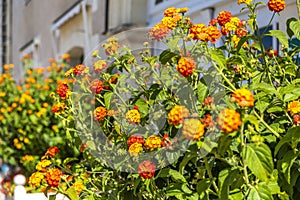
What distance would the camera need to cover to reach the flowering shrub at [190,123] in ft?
4.99

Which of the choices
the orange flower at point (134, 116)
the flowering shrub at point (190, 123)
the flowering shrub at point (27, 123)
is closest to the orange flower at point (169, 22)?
the flowering shrub at point (190, 123)

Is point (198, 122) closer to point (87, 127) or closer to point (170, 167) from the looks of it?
point (170, 167)

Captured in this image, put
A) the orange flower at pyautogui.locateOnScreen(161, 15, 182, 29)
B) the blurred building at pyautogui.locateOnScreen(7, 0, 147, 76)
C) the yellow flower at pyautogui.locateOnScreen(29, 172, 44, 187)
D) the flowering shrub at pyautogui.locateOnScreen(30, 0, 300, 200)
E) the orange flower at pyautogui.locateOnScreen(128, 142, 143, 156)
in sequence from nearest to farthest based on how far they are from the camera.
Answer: the flowering shrub at pyautogui.locateOnScreen(30, 0, 300, 200) < the orange flower at pyautogui.locateOnScreen(128, 142, 143, 156) < the orange flower at pyautogui.locateOnScreen(161, 15, 182, 29) < the yellow flower at pyautogui.locateOnScreen(29, 172, 44, 187) < the blurred building at pyautogui.locateOnScreen(7, 0, 147, 76)

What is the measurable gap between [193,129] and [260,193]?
0.29 metres

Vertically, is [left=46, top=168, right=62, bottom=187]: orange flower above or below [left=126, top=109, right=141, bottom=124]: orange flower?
below

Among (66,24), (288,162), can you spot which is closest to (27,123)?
(66,24)

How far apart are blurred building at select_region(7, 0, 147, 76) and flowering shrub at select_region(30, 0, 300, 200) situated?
4.40 m

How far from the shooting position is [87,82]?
2.39 m

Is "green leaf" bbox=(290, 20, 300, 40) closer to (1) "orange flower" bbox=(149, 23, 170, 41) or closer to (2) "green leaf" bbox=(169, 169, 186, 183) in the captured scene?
(1) "orange flower" bbox=(149, 23, 170, 41)

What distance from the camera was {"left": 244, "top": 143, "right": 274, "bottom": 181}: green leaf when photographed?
142 cm

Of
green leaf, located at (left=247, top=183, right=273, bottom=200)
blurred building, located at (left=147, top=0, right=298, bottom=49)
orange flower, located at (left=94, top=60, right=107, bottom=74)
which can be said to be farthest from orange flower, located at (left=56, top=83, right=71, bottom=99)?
blurred building, located at (left=147, top=0, right=298, bottom=49)

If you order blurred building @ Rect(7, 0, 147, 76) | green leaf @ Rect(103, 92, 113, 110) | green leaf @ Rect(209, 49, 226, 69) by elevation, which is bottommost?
green leaf @ Rect(103, 92, 113, 110)

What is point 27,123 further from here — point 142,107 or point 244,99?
point 244,99

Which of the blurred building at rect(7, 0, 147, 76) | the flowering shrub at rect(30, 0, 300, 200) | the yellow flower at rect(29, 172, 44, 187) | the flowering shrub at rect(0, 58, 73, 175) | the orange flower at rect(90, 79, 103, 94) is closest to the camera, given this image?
the flowering shrub at rect(30, 0, 300, 200)
